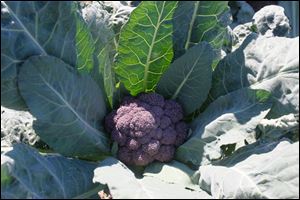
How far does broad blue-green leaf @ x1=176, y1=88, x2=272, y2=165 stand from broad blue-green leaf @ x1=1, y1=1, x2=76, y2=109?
570 mm

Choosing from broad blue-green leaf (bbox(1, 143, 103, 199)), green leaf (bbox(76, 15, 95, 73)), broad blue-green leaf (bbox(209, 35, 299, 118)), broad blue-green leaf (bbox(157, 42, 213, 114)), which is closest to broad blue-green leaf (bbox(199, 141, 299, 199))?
broad blue-green leaf (bbox(209, 35, 299, 118))

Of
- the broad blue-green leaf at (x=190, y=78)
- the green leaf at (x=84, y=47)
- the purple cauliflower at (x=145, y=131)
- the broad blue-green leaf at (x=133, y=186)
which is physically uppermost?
the green leaf at (x=84, y=47)

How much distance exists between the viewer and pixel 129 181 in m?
1.91

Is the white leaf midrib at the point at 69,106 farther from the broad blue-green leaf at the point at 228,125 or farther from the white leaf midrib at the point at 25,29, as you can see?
the broad blue-green leaf at the point at 228,125

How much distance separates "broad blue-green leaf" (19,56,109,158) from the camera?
1957 millimetres

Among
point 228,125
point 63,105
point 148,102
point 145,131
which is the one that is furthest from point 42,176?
point 228,125

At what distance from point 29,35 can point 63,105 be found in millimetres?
283

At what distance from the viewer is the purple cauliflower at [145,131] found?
7.15ft

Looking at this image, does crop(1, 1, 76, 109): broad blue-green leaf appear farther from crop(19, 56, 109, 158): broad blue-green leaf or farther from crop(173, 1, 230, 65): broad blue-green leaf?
crop(173, 1, 230, 65): broad blue-green leaf

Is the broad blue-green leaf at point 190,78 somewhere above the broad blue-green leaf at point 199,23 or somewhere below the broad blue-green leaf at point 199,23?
below

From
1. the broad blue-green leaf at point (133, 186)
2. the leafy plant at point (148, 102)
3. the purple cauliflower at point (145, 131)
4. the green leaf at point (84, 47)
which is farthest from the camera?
the purple cauliflower at point (145, 131)

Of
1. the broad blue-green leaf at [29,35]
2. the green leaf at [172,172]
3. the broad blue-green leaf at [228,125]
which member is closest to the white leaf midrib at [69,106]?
the broad blue-green leaf at [29,35]

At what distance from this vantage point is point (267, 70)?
217 cm

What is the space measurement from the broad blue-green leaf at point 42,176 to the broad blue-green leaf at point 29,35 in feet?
0.73
